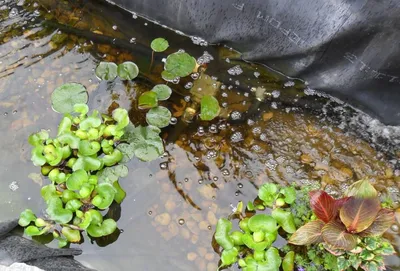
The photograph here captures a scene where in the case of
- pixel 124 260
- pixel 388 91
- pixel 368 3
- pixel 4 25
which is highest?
pixel 368 3

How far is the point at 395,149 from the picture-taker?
2270 mm

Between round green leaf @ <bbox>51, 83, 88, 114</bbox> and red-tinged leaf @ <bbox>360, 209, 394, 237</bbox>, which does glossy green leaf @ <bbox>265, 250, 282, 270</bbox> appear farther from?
round green leaf @ <bbox>51, 83, 88, 114</bbox>

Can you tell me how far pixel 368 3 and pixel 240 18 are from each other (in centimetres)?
65

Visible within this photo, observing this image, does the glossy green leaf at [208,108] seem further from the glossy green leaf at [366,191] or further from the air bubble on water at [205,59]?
the glossy green leaf at [366,191]

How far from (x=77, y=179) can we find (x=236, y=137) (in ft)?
2.84

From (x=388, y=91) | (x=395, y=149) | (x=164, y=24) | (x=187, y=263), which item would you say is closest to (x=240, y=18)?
(x=164, y=24)

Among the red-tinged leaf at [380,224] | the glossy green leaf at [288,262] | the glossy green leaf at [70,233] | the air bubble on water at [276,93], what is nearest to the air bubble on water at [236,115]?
the air bubble on water at [276,93]

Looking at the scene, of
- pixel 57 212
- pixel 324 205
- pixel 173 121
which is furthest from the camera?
pixel 173 121

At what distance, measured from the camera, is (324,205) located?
1.78m

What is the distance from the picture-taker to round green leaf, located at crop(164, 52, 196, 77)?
94.1 inches

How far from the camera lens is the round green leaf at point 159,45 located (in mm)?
2428

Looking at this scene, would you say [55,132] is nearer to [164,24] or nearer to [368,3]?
[164,24]

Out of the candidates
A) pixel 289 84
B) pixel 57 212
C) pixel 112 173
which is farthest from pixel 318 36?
pixel 57 212

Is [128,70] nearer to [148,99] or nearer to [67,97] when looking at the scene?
[148,99]
